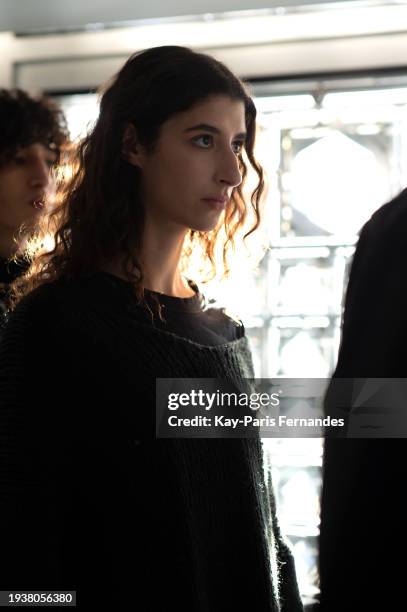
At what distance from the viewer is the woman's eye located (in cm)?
125

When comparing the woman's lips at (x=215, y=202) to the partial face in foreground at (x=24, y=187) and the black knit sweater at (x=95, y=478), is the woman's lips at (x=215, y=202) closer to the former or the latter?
the black knit sweater at (x=95, y=478)

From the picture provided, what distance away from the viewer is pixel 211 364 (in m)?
1.24

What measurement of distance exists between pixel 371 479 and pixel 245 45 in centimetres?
131

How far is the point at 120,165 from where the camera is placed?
51.3 inches

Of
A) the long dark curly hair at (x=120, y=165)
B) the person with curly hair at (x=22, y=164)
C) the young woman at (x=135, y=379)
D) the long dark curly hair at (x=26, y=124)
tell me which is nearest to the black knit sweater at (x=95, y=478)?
the young woman at (x=135, y=379)

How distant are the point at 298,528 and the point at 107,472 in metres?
0.78

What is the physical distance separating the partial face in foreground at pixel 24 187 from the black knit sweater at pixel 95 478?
43 centimetres

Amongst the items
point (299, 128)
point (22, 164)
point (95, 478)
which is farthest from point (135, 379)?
point (299, 128)

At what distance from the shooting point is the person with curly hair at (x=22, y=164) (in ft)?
5.13

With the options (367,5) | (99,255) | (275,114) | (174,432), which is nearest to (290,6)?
(367,5)

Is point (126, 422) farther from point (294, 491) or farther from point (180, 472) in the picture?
point (294, 491)

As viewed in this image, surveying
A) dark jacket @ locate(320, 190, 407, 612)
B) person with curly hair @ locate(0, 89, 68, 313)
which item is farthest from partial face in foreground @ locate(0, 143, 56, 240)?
dark jacket @ locate(320, 190, 407, 612)

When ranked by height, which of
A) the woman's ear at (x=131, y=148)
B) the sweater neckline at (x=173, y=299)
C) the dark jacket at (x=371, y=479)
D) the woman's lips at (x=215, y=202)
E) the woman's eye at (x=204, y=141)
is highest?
the woman's ear at (x=131, y=148)

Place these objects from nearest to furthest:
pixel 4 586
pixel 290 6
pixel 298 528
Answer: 1. pixel 4 586
2. pixel 290 6
3. pixel 298 528
